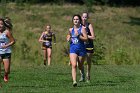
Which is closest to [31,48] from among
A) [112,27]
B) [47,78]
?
[112,27]

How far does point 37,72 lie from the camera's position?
2066 centimetres

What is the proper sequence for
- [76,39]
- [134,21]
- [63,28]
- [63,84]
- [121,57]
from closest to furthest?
[76,39], [63,84], [121,57], [63,28], [134,21]

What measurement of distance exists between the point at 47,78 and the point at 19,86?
2872 mm

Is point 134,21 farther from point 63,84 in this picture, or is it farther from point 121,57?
point 63,84

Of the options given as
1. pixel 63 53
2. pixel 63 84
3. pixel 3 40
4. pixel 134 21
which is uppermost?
pixel 3 40

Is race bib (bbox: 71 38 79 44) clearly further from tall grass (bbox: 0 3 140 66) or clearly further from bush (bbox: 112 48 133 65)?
bush (bbox: 112 48 133 65)

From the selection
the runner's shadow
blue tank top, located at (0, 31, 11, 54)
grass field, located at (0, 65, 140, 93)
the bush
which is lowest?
the runner's shadow

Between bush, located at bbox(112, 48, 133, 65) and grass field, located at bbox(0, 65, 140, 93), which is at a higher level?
grass field, located at bbox(0, 65, 140, 93)

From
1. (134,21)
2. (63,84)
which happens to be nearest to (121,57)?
(63,84)

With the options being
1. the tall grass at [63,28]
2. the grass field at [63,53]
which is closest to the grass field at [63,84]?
the grass field at [63,53]

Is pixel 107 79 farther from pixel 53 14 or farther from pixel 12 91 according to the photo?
pixel 53 14

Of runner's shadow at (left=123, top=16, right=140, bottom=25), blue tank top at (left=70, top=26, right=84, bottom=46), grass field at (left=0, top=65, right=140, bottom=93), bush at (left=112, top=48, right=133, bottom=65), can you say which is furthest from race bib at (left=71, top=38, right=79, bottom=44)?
runner's shadow at (left=123, top=16, right=140, bottom=25)

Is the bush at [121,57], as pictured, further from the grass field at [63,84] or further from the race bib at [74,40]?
the race bib at [74,40]

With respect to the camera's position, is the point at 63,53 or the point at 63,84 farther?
the point at 63,53
